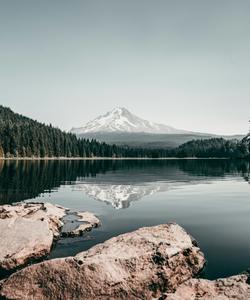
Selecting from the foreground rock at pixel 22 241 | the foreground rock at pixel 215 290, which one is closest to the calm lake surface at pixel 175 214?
the foreground rock at pixel 22 241

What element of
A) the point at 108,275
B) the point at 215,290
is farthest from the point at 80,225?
the point at 215,290

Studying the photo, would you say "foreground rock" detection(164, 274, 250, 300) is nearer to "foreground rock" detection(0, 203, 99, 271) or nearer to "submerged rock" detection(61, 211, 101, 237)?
"foreground rock" detection(0, 203, 99, 271)

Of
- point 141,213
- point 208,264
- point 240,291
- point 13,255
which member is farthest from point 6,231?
point 141,213

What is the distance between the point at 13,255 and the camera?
68.8ft

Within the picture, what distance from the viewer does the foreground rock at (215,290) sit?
1648 centimetres

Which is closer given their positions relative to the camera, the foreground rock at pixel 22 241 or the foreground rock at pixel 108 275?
the foreground rock at pixel 108 275

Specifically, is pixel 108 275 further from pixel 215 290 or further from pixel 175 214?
pixel 175 214

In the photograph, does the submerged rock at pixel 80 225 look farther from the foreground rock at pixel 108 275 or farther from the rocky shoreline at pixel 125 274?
the foreground rock at pixel 108 275

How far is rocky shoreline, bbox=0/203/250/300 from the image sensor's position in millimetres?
16656

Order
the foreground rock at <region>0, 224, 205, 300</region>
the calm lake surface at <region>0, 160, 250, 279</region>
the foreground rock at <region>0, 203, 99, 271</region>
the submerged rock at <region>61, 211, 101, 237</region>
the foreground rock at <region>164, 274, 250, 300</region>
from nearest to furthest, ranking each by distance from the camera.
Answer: the foreground rock at <region>164, 274, 250, 300</region>
the foreground rock at <region>0, 224, 205, 300</region>
the foreground rock at <region>0, 203, 99, 271</region>
the calm lake surface at <region>0, 160, 250, 279</region>
the submerged rock at <region>61, 211, 101, 237</region>

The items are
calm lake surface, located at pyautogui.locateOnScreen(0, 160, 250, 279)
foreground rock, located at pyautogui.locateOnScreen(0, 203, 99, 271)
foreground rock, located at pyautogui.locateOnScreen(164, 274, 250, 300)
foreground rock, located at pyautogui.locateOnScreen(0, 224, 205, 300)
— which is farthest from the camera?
calm lake surface, located at pyautogui.locateOnScreen(0, 160, 250, 279)

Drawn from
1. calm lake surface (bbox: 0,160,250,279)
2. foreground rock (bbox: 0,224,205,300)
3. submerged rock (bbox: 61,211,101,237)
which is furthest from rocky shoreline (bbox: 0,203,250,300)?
submerged rock (bbox: 61,211,101,237)

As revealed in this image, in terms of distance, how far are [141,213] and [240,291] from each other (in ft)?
75.5

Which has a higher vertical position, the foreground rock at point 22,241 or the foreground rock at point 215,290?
the foreground rock at point 22,241
